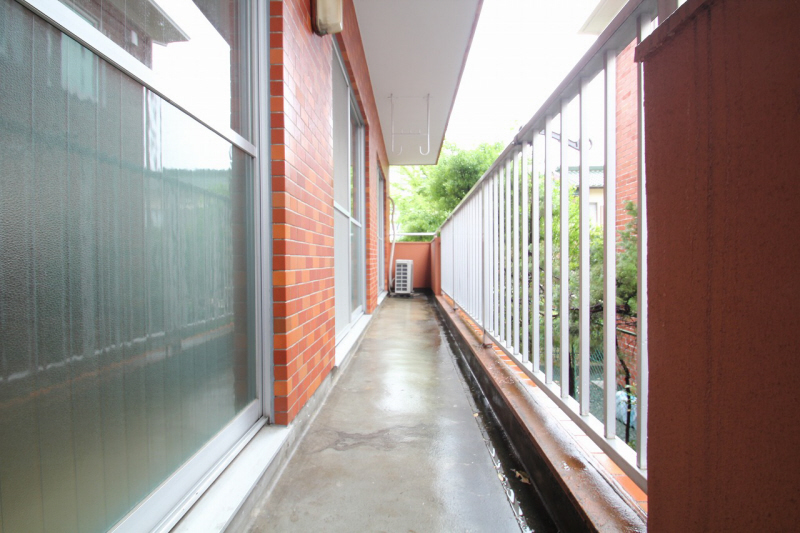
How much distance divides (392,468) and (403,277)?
7.43 metres

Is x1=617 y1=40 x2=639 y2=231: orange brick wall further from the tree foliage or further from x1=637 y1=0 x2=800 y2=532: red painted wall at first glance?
the tree foliage

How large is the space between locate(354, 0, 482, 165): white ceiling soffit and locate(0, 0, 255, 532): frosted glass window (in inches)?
112

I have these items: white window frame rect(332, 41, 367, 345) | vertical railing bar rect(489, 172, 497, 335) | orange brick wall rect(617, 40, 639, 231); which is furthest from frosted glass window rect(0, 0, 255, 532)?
orange brick wall rect(617, 40, 639, 231)

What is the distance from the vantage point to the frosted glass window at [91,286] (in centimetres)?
70

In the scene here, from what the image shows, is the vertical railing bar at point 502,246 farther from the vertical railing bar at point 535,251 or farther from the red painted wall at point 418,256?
the red painted wall at point 418,256

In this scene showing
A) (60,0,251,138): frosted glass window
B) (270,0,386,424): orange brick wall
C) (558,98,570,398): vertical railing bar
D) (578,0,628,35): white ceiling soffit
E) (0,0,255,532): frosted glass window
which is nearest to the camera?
(0,0,255,532): frosted glass window

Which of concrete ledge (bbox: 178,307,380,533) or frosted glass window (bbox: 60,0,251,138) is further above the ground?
frosted glass window (bbox: 60,0,251,138)

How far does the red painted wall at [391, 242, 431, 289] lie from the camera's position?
10.8m

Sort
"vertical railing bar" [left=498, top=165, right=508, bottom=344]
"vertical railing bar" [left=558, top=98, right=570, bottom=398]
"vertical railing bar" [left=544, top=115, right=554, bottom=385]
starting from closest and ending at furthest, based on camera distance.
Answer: "vertical railing bar" [left=558, top=98, right=570, bottom=398] → "vertical railing bar" [left=544, top=115, right=554, bottom=385] → "vertical railing bar" [left=498, top=165, right=508, bottom=344]

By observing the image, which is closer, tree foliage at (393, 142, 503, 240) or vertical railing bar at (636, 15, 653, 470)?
vertical railing bar at (636, 15, 653, 470)

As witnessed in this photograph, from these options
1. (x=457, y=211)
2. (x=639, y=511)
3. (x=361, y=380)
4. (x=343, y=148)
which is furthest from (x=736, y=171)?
(x=457, y=211)

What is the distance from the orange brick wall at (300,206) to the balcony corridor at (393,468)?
0.23 metres

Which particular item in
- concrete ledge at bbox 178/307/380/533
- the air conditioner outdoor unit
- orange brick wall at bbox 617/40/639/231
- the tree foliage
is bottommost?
concrete ledge at bbox 178/307/380/533

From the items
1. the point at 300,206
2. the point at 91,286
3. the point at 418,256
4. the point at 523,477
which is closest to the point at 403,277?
the point at 418,256
